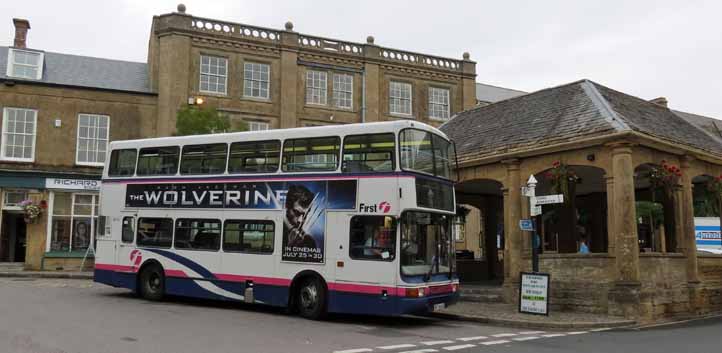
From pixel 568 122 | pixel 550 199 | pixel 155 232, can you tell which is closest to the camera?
pixel 550 199

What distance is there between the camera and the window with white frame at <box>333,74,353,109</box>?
3447cm

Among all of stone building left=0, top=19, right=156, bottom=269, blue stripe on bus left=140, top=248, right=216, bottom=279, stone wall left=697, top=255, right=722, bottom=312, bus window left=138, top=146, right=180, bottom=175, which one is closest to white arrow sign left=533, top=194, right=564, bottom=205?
stone wall left=697, top=255, right=722, bottom=312

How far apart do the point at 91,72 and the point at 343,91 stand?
1326 cm

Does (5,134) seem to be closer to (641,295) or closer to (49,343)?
(49,343)

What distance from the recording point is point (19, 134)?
27.9 m

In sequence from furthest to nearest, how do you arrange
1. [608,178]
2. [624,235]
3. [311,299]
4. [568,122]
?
[568,122]
[608,178]
[624,235]
[311,299]

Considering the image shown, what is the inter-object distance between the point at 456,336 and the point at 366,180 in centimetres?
373

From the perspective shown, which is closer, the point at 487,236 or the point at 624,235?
the point at 624,235

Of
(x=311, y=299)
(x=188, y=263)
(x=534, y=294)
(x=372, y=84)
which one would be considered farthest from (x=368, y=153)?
(x=372, y=84)

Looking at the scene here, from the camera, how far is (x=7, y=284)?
20.2 meters

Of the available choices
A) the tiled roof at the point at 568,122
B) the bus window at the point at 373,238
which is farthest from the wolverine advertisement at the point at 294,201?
the tiled roof at the point at 568,122

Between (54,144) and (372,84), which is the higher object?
(372,84)

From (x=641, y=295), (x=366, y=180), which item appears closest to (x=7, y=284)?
(x=366, y=180)

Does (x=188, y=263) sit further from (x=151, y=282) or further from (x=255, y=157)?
(x=255, y=157)
